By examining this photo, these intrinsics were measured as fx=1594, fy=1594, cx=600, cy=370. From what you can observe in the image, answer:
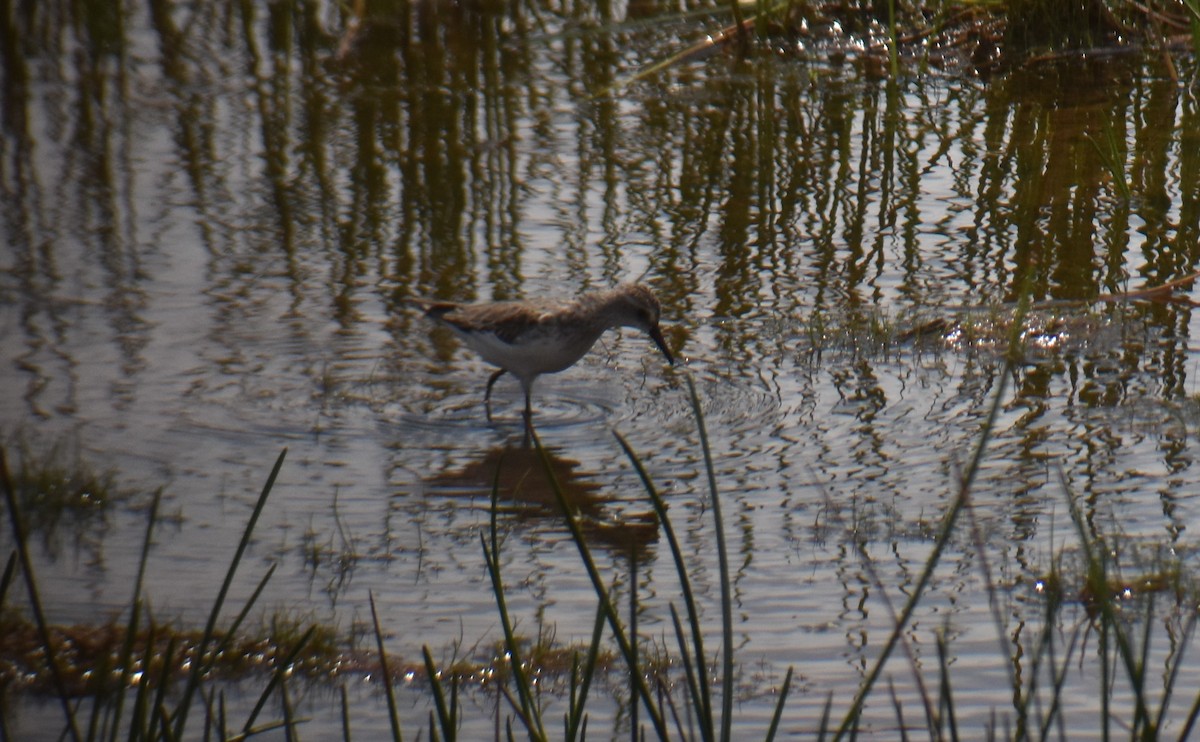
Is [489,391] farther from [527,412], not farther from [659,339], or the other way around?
[659,339]

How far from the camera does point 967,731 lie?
4137mm

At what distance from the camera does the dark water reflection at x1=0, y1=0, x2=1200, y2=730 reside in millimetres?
5180

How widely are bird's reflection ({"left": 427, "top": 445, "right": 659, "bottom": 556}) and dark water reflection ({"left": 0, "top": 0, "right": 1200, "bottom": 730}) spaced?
25 millimetres

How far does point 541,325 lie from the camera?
6770 mm

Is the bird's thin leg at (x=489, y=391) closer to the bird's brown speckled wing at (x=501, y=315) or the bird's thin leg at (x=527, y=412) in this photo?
the bird's thin leg at (x=527, y=412)

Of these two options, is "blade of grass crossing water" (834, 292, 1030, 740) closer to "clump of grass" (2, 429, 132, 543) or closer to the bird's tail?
"clump of grass" (2, 429, 132, 543)

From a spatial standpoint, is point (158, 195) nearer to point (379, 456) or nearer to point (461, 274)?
point (461, 274)

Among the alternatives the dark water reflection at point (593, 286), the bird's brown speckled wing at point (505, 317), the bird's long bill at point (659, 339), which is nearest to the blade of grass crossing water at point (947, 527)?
the dark water reflection at point (593, 286)

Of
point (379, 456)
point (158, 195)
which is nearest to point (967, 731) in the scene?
point (379, 456)

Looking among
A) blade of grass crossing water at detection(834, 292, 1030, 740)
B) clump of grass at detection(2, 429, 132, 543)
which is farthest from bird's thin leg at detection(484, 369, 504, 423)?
blade of grass crossing water at detection(834, 292, 1030, 740)

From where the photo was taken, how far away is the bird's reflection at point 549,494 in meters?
5.62

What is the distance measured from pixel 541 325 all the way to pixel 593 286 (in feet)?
4.24

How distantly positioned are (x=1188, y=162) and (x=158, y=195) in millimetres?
5946

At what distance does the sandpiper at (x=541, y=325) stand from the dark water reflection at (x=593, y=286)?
234mm
